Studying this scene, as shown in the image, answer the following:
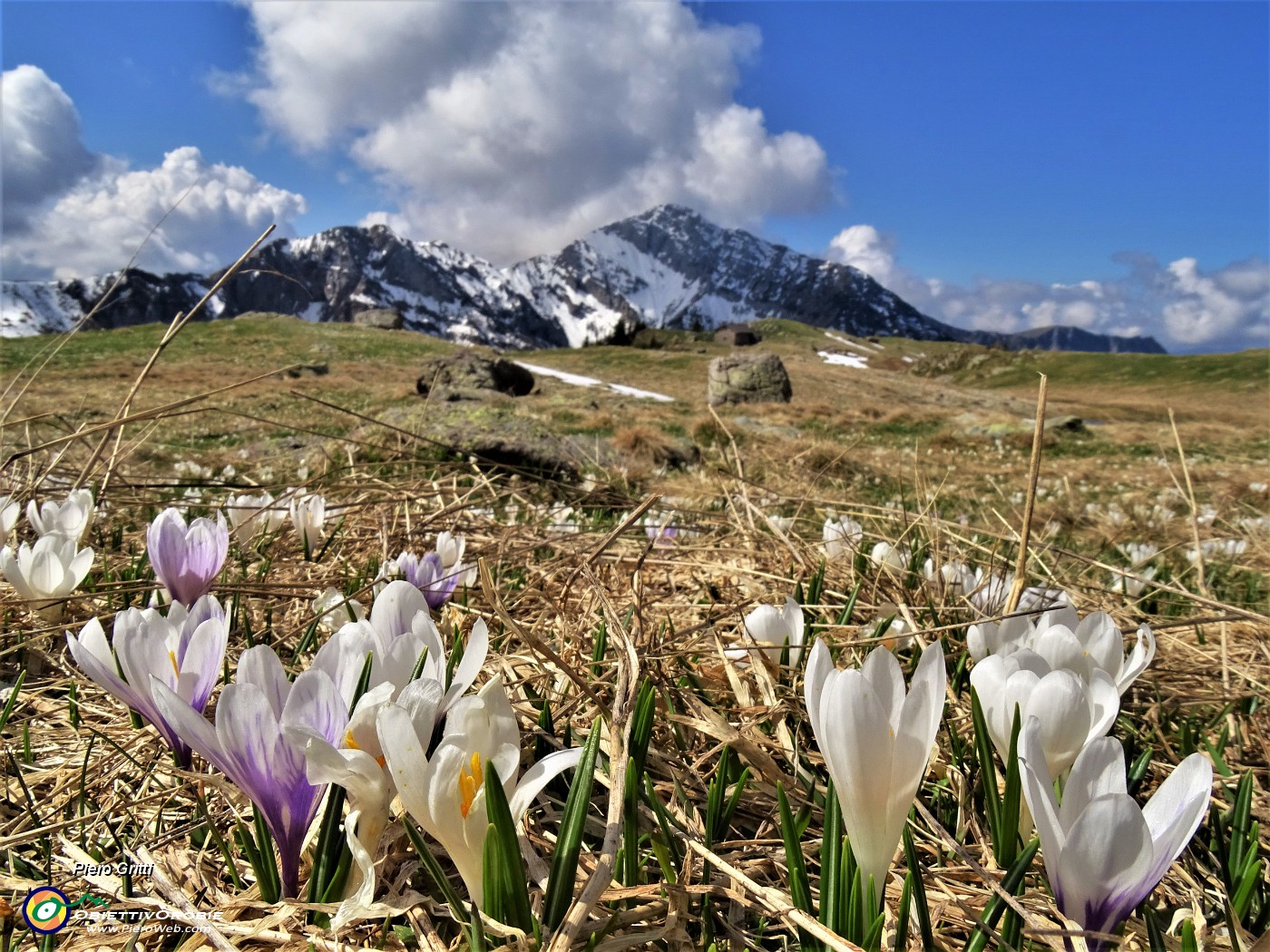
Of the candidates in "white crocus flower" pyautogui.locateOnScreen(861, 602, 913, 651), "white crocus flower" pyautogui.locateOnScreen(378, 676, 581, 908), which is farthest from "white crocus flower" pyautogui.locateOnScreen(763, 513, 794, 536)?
"white crocus flower" pyautogui.locateOnScreen(378, 676, 581, 908)

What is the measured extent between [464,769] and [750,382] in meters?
20.4

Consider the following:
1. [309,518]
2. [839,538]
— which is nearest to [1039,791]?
[839,538]

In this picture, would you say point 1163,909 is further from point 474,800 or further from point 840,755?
point 474,800

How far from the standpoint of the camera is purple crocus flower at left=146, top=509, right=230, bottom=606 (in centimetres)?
119

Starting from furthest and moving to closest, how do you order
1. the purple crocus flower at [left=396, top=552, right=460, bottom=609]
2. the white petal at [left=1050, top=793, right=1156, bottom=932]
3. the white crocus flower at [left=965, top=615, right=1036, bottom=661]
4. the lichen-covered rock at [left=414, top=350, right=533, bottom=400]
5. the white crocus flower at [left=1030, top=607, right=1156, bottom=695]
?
the lichen-covered rock at [left=414, top=350, right=533, bottom=400], the purple crocus flower at [left=396, top=552, right=460, bottom=609], the white crocus flower at [left=965, top=615, right=1036, bottom=661], the white crocus flower at [left=1030, top=607, right=1156, bottom=695], the white petal at [left=1050, top=793, right=1156, bottom=932]

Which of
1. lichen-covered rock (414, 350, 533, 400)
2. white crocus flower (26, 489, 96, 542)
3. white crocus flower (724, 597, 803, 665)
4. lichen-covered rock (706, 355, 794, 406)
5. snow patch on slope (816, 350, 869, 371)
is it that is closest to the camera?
white crocus flower (724, 597, 803, 665)

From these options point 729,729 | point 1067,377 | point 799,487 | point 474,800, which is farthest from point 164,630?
point 1067,377

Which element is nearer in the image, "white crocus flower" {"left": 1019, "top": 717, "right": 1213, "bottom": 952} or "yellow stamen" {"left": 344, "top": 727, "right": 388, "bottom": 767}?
"white crocus flower" {"left": 1019, "top": 717, "right": 1213, "bottom": 952}

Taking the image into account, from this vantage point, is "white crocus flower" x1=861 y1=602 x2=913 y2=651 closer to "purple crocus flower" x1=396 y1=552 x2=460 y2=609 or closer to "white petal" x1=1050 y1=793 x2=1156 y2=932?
"white petal" x1=1050 y1=793 x2=1156 y2=932

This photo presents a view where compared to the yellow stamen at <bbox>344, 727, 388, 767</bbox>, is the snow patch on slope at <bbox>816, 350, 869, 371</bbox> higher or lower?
higher

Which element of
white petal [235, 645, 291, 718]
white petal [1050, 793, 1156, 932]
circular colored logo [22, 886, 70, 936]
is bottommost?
circular colored logo [22, 886, 70, 936]

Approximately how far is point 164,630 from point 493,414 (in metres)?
4.89

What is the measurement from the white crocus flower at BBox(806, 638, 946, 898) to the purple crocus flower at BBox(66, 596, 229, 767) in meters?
0.62

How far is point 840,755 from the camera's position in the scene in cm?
62
